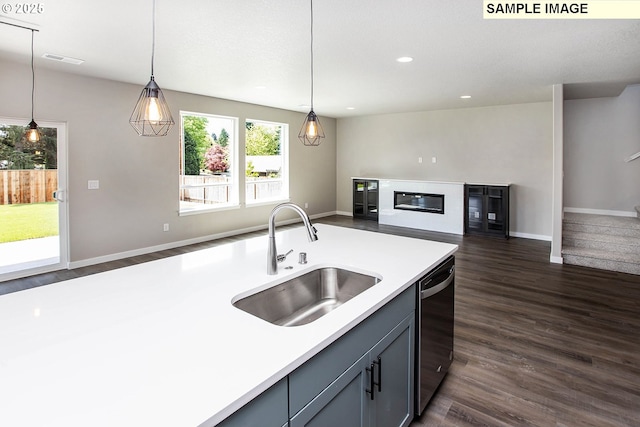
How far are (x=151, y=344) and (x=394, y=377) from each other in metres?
1.11

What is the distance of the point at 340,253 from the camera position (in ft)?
7.41

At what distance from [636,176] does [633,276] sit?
7.83ft

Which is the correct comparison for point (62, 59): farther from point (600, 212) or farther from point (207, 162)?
point (600, 212)

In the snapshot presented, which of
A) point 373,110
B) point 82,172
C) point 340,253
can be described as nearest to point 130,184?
point 82,172

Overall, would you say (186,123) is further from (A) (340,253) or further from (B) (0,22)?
(A) (340,253)

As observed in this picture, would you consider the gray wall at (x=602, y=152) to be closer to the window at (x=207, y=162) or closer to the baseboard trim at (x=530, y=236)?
the baseboard trim at (x=530, y=236)

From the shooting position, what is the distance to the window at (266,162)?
293 inches

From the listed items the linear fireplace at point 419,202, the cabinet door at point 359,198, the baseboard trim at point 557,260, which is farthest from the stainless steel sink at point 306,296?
the cabinet door at point 359,198

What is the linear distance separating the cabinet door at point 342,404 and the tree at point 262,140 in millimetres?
6386

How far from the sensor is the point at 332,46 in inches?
140

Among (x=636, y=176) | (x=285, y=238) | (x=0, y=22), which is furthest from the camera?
(x=636, y=176)

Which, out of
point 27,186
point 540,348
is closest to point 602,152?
point 540,348

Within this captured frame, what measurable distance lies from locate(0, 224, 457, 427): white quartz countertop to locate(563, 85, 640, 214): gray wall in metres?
6.27

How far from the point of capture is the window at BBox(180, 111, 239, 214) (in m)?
6.29
